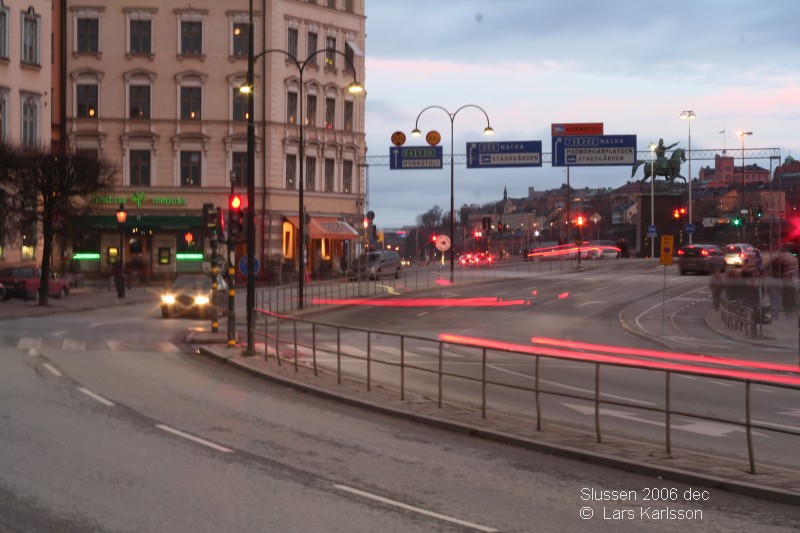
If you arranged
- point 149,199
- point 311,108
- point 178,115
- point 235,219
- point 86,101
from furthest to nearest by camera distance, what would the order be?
1. point 311,108
2. point 178,115
3. point 86,101
4. point 149,199
5. point 235,219

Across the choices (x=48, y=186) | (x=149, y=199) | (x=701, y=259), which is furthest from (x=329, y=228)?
(x=48, y=186)

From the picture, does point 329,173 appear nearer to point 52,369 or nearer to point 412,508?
point 52,369

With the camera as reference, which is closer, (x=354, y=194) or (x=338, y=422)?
(x=338, y=422)

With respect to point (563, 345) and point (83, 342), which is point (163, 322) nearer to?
point (83, 342)

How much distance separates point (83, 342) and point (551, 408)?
47.8 ft

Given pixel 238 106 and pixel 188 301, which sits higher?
pixel 238 106

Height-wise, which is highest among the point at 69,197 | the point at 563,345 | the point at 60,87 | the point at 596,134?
the point at 60,87

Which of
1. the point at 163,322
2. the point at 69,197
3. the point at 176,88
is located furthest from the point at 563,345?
the point at 176,88

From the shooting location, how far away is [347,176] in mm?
69500

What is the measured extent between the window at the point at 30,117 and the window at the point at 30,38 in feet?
6.44

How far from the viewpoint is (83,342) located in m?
25.3

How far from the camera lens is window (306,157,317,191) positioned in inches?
2596

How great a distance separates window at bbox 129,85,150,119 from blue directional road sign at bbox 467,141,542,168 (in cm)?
2305

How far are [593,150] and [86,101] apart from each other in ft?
109
